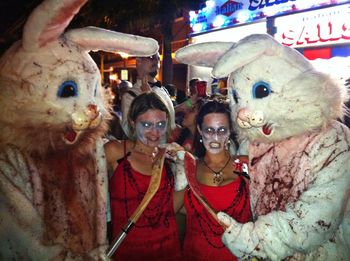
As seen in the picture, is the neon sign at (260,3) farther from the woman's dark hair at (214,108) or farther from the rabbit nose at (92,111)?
the rabbit nose at (92,111)

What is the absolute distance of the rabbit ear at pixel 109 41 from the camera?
236cm

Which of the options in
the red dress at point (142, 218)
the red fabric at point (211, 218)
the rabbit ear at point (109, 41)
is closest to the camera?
the rabbit ear at point (109, 41)

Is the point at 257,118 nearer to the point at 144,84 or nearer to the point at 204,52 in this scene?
the point at 204,52

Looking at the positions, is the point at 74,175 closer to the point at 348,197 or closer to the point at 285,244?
the point at 285,244

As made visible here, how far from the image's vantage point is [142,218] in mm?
2693

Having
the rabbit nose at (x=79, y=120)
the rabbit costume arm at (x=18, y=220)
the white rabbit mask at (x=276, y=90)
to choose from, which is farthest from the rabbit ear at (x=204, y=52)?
the rabbit costume arm at (x=18, y=220)

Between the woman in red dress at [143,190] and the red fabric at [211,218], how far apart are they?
19cm

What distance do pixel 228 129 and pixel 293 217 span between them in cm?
100

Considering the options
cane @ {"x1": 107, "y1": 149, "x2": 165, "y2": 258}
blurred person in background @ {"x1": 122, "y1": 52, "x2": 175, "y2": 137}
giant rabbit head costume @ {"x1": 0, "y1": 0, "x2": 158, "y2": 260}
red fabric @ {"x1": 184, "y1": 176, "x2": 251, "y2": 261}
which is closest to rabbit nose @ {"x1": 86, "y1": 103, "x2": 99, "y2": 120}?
giant rabbit head costume @ {"x1": 0, "y1": 0, "x2": 158, "y2": 260}

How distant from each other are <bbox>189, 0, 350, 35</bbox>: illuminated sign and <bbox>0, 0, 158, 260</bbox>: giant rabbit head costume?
20.1 ft

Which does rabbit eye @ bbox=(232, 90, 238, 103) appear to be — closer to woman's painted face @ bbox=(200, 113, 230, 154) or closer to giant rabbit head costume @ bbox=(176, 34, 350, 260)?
giant rabbit head costume @ bbox=(176, 34, 350, 260)

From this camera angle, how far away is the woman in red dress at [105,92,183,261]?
2.68 meters

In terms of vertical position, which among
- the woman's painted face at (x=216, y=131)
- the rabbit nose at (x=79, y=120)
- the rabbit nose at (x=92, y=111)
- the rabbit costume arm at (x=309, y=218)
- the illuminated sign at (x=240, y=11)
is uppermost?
the illuminated sign at (x=240, y=11)

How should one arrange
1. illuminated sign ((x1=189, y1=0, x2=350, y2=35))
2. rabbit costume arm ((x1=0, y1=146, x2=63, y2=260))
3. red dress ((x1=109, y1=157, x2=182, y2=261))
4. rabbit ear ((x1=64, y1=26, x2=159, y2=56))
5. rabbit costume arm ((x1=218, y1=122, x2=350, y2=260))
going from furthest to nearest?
illuminated sign ((x1=189, y1=0, x2=350, y2=35)) → red dress ((x1=109, y1=157, x2=182, y2=261)) → rabbit ear ((x1=64, y1=26, x2=159, y2=56)) → rabbit costume arm ((x1=0, y1=146, x2=63, y2=260)) → rabbit costume arm ((x1=218, y1=122, x2=350, y2=260))
